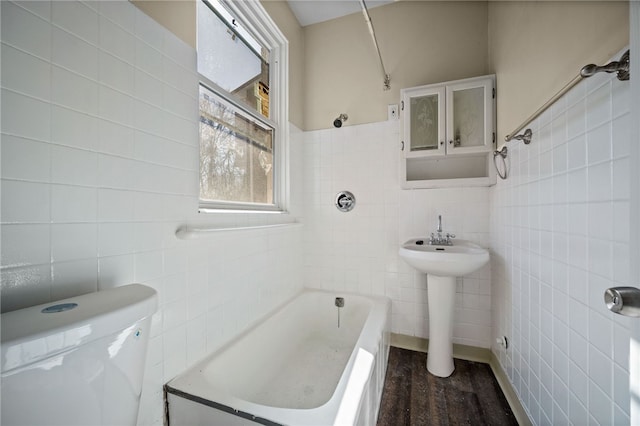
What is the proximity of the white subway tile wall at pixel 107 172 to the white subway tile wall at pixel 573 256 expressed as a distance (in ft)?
4.89

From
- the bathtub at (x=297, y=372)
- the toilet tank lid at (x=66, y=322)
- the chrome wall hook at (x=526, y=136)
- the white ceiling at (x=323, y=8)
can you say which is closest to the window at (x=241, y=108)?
the white ceiling at (x=323, y=8)

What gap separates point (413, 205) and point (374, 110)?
876 millimetres

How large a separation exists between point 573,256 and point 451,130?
1.18m

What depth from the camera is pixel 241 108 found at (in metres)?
1.67

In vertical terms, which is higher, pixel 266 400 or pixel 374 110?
pixel 374 110

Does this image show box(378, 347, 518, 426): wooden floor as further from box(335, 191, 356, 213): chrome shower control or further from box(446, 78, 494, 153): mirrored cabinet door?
box(446, 78, 494, 153): mirrored cabinet door

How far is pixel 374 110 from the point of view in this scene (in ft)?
7.18

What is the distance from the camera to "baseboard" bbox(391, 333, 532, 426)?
1370 mm

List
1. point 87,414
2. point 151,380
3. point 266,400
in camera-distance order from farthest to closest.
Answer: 1. point 266,400
2. point 151,380
3. point 87,414

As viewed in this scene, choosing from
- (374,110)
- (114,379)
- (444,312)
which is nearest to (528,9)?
(374,110)

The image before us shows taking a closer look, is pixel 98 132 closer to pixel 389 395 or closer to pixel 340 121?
pixel 340 121

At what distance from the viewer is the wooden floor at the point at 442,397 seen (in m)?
1.39

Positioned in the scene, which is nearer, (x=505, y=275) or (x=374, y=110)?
(x=505, y=275)

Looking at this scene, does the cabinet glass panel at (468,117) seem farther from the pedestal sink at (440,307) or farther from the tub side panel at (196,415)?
the tub side panel at (196,415)
